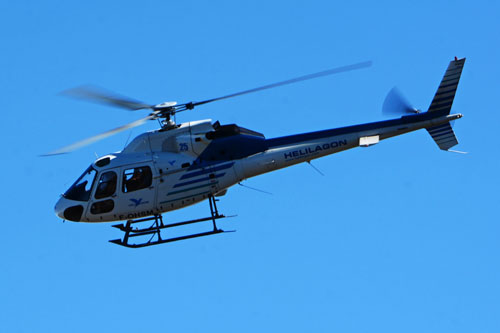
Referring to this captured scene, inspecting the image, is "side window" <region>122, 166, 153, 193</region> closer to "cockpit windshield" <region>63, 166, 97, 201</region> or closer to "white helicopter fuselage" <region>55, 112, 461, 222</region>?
"white helicopter fuselage" <region>55, 112, 461, 222</region>

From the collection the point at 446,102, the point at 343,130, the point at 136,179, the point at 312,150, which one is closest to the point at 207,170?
the point at 136,179

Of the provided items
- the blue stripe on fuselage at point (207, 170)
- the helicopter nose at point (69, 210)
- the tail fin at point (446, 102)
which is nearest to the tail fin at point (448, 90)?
the tail fin at point (446, 102)

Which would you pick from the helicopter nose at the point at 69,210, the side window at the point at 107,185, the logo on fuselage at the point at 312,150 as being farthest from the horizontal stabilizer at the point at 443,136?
the helicopter nose at the point at 69,210

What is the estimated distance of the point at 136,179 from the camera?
58.3 feet

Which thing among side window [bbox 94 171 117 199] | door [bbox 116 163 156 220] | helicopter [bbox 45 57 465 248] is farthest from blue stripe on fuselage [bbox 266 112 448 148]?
side window [bbox 94 171 117 199]

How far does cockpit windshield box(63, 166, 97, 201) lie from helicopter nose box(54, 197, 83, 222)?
14 centimetres

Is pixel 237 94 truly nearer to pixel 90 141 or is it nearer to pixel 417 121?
pixel 90 141

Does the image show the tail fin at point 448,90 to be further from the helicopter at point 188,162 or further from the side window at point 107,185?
the side window at point 107,185

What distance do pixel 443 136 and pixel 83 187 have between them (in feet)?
29.0

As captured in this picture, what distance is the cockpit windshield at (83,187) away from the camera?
709 inches

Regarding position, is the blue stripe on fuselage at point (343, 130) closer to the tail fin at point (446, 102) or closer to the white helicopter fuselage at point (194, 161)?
the white helicopter fuselage at point (194, 161)

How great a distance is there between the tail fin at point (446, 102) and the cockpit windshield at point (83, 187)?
8.29 metres

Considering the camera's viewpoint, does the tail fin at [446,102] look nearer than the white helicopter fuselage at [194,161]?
No

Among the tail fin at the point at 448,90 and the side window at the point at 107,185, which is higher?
the tail fin at the point at 448,90
